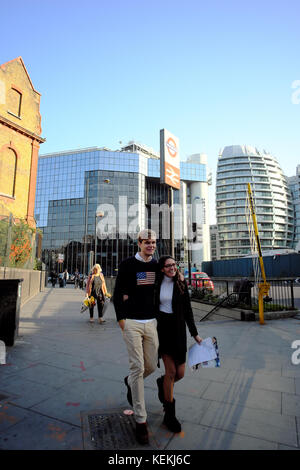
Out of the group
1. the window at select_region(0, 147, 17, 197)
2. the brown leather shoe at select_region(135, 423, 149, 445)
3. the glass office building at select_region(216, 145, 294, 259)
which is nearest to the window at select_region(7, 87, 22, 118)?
the window at select_region(0, 147, 17, 197)

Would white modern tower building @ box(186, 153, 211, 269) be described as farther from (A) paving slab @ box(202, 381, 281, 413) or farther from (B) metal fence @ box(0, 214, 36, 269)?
(A) paving slab @ box(202, 381, 281, 413)

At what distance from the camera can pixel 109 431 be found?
2609 millimetres

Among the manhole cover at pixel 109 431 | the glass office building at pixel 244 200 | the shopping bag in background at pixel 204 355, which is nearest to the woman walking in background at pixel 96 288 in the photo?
the manhole cover at pixel 109 431

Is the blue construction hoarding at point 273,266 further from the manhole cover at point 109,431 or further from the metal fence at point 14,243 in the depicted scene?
the manhole cover at point 109,431

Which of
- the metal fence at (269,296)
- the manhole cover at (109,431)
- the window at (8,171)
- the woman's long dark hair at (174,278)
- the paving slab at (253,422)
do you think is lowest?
the paving slab at (253,422)

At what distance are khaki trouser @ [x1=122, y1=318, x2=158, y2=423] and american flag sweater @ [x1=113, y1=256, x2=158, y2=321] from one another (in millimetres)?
92

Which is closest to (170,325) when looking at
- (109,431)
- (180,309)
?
(180,309)

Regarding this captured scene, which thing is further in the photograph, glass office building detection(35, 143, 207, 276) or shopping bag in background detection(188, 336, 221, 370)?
glass office building detection(35, 143, 207, 276)

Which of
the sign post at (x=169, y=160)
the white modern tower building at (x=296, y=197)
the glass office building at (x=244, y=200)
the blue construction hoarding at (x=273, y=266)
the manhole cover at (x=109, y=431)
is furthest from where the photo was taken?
the white modern tower building at (x=296, y=197)

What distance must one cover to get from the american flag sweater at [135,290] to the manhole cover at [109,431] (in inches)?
39.7

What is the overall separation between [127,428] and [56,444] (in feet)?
2.17

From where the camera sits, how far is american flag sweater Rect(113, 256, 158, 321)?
9.26ft

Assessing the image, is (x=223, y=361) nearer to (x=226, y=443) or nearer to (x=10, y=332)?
(x=226, y=443)

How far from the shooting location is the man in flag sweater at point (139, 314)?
2.66 m
